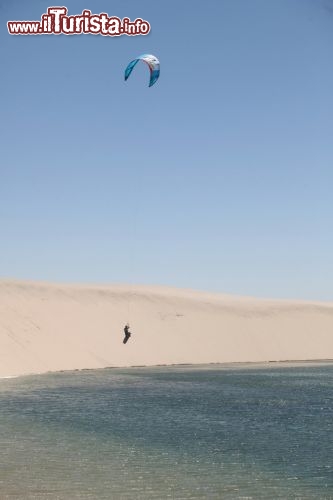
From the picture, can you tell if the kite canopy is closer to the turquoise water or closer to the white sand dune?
the turquoise water

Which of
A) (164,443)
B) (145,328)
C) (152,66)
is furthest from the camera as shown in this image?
(145,328)

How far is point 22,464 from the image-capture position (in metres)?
18.8

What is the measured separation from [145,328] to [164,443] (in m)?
59.6

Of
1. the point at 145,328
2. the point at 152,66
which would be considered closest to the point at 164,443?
the point at 152,66

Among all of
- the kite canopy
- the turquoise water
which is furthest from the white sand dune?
the kite canopy

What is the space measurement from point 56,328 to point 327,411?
42633mm

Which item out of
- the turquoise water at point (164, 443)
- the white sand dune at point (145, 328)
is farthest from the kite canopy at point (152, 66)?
the white sand dune at point (145, 328)

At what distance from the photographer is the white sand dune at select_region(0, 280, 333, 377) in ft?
210

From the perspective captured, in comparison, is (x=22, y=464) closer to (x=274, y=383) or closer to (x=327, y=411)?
(x=327, y=411)

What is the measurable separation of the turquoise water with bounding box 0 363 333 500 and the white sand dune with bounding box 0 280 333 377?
20906 mm

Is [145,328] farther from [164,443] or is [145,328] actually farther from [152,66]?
[164,443]

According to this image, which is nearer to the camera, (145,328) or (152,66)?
(152,66)

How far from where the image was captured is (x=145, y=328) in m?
Answer: 82.1

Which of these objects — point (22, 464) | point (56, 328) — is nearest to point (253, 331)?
point (56, 328)
